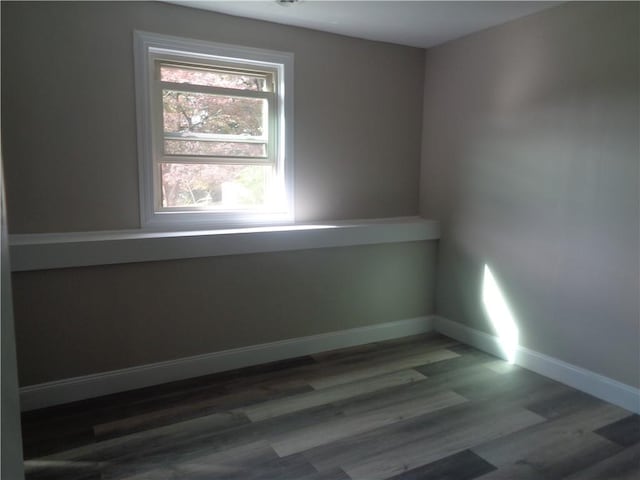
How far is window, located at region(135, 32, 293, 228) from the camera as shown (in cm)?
295

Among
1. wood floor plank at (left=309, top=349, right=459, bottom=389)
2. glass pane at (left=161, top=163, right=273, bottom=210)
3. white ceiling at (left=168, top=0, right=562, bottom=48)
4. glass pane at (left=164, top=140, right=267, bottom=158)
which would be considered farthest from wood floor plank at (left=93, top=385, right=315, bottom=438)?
white ceiling at (left=168, top=0, right=562, bottom=48)

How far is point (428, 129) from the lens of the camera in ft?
12.8

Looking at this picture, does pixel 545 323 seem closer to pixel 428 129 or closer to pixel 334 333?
pixel 334 333

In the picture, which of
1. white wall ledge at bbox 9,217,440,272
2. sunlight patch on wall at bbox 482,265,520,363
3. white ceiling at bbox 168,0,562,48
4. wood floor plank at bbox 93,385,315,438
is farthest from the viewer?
sunlight patch on wall at bbox 482,265,520,363

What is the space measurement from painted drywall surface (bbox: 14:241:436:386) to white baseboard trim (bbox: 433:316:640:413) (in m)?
0.55

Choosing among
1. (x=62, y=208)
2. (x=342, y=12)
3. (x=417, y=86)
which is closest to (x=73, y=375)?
(x=62, y=208)

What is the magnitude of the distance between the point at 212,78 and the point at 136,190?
0.94 metres

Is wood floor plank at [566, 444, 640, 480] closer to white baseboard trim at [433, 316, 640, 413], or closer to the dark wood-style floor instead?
the dark wood-style floor

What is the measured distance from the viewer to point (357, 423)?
2473 millimetres

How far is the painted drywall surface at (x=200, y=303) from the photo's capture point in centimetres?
258

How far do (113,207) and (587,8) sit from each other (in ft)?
10.2

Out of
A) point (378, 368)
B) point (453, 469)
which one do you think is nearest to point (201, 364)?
point (378, 368)

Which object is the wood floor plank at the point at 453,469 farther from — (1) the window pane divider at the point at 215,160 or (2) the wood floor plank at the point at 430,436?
(1) the window pane divider at the point at 215,160

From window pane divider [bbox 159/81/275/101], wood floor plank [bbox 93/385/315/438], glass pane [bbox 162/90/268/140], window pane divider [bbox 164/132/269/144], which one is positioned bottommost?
wood floor plank [bbox 93/385/315/438]
